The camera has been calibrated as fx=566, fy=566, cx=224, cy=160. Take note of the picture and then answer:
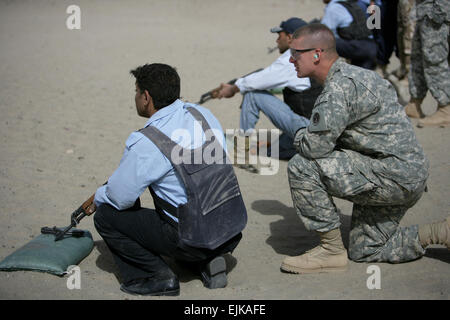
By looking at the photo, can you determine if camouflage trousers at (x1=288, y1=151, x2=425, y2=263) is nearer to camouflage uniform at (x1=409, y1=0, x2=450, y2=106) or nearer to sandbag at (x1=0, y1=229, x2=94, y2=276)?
sandbag at (x1=0, y1=229, x2=94, y2=276)

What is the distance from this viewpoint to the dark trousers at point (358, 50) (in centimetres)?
688

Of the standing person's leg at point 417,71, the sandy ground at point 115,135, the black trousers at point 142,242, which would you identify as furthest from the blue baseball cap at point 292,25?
the black trousers at point 142,242

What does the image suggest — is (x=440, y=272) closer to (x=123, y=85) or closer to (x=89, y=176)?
(x=89, y=176)

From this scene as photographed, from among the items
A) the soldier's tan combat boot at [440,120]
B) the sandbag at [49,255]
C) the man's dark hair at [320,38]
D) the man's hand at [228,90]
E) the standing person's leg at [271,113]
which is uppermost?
the man's dark hair at [320,38]

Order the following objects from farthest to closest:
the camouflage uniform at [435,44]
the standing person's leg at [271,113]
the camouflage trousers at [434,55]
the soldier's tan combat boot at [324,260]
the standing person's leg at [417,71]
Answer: the standing person's leg at [417,71] < the camouflage trousers at [434,55] < the camouflage uniform at [435,44] < the standing person's leg at [271,113] < the soldier's tan combat boot at [324,260]

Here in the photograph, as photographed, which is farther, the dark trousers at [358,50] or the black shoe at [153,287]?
the dark trousers at [358,50]

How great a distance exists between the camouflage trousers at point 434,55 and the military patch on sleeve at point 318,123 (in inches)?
137

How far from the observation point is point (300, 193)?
3.28 m

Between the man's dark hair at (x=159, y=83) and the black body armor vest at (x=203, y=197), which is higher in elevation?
the man's dark hair at (x=159, y=83)

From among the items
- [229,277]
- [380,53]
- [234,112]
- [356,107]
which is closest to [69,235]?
[229,277]

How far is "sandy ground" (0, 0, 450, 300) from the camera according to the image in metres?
3.28

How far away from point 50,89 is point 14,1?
6.23 meters

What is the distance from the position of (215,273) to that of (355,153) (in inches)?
42.0

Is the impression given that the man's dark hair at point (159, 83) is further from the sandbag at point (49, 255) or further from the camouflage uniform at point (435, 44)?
the camouflage uniform at point (435, 44)
